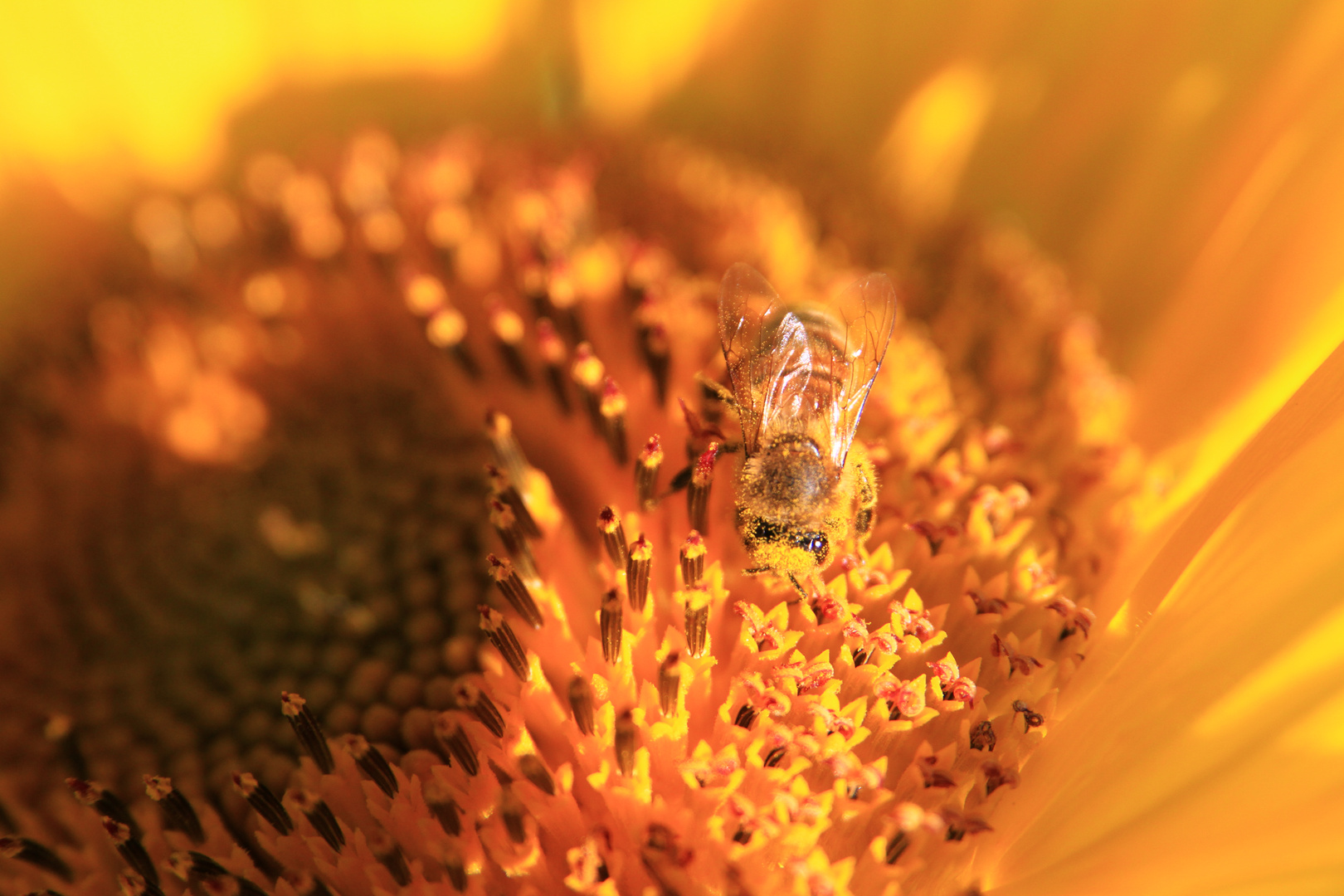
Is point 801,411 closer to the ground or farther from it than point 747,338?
closer to the ground

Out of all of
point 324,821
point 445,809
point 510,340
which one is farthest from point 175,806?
point 510,340

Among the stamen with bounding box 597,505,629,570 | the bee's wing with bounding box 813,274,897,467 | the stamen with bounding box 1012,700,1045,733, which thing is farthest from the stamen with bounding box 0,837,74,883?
the stamen with bounding box 1012,700,1045,733

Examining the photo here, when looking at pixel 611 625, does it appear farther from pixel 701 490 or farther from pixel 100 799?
pixel 100 799

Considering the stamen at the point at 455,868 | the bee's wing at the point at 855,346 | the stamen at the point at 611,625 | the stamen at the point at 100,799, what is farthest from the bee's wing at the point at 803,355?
the stamen at the point at 100,799

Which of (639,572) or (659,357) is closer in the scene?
(639,572)

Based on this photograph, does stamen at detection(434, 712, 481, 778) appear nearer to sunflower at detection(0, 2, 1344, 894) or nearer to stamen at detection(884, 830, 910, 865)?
sunflower at detection(0, 2, 1344, 894)

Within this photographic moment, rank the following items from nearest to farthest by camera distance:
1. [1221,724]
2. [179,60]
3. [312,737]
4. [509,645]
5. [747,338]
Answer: [1221,724]
[509,645]
[312,737]
[747,338]
[179,60]
